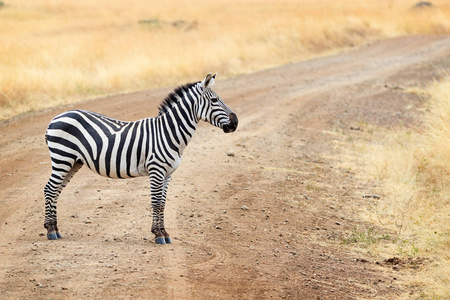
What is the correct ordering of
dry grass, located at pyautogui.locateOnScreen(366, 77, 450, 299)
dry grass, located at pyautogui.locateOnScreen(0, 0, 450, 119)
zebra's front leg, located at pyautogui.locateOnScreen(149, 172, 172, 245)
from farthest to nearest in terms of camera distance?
dry grass, located at pyautogui.locateOnScreen(0, 0, 450, 119) → dry grass, located at pyautogui.locateOnScreen(366, 77, 450, 299) → zebra's front leg, located at pyautogui.locateOnScreen(149, 172, 172, 245)

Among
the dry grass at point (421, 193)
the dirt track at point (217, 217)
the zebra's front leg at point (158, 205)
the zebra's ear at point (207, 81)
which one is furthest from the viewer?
the dry grass at point (421, 193)

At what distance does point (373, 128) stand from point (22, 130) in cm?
787

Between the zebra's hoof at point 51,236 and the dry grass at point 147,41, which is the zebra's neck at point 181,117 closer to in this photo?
the zebra's hoof at point 51,236

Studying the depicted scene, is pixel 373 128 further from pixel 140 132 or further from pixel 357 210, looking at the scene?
pixel 140 132

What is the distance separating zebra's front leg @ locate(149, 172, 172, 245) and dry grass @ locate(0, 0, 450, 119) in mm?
7928

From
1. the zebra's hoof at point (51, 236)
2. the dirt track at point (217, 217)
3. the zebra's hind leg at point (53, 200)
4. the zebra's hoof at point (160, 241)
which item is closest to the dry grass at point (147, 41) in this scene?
the dirt track at point (217, 217)

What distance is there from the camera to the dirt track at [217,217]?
5.51 meters

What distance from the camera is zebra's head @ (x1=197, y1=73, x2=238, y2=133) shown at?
6457mm

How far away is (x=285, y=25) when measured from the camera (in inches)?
1007

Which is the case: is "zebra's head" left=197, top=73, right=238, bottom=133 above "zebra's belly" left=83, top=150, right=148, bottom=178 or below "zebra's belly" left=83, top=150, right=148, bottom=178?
above

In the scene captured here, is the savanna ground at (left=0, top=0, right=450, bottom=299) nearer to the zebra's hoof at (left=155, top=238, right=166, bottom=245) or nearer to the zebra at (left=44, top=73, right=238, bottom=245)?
the zebra's hoof at (left=155, top=238, right=166, bottom=245)

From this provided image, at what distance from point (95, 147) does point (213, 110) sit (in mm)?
1366

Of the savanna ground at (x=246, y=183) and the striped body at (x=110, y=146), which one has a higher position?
the striped body at (x=110, y=146)

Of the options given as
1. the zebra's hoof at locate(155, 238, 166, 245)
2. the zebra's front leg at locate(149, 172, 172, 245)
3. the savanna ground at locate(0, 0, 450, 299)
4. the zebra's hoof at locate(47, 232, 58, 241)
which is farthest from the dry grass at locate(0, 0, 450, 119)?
the zebra's hoof at locate(155, 238, 166, 245)
